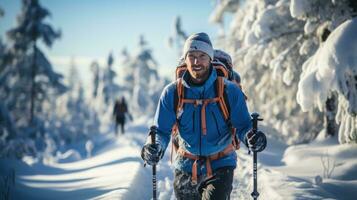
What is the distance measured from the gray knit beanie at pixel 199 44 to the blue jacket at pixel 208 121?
27 cm

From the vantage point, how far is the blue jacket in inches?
149

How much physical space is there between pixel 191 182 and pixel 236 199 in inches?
117

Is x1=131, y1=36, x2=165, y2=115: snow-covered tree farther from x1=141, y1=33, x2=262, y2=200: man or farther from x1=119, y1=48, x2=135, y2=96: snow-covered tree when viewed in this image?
x1=141, y1=33, x2=262, y2=200: man

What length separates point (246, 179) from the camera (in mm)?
8234

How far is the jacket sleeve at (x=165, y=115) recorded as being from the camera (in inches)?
153

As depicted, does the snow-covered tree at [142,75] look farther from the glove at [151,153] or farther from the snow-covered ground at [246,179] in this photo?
the glove at [151,153]

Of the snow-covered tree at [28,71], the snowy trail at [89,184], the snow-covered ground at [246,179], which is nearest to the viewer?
the snow-covered ground at [246,179]

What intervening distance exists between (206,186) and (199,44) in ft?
4.81

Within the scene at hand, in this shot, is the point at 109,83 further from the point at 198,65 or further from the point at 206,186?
the point at 206,186

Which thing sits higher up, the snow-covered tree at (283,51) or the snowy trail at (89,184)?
the snow-covered tree at (283,51)

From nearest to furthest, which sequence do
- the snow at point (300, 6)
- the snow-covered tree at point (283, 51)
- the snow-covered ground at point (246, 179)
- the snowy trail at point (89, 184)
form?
the snow-covered ground at point (246, 179) → the snowy trail at point (89, 184) → the snow at point (300, 6) → the snow-covered tree at point (283, 51)

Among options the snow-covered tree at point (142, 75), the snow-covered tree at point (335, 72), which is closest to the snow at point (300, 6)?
the snow-covered tree at point (335, 72)

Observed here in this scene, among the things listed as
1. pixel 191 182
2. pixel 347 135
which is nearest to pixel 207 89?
pixel 191 182

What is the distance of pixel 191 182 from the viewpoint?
151 inches
